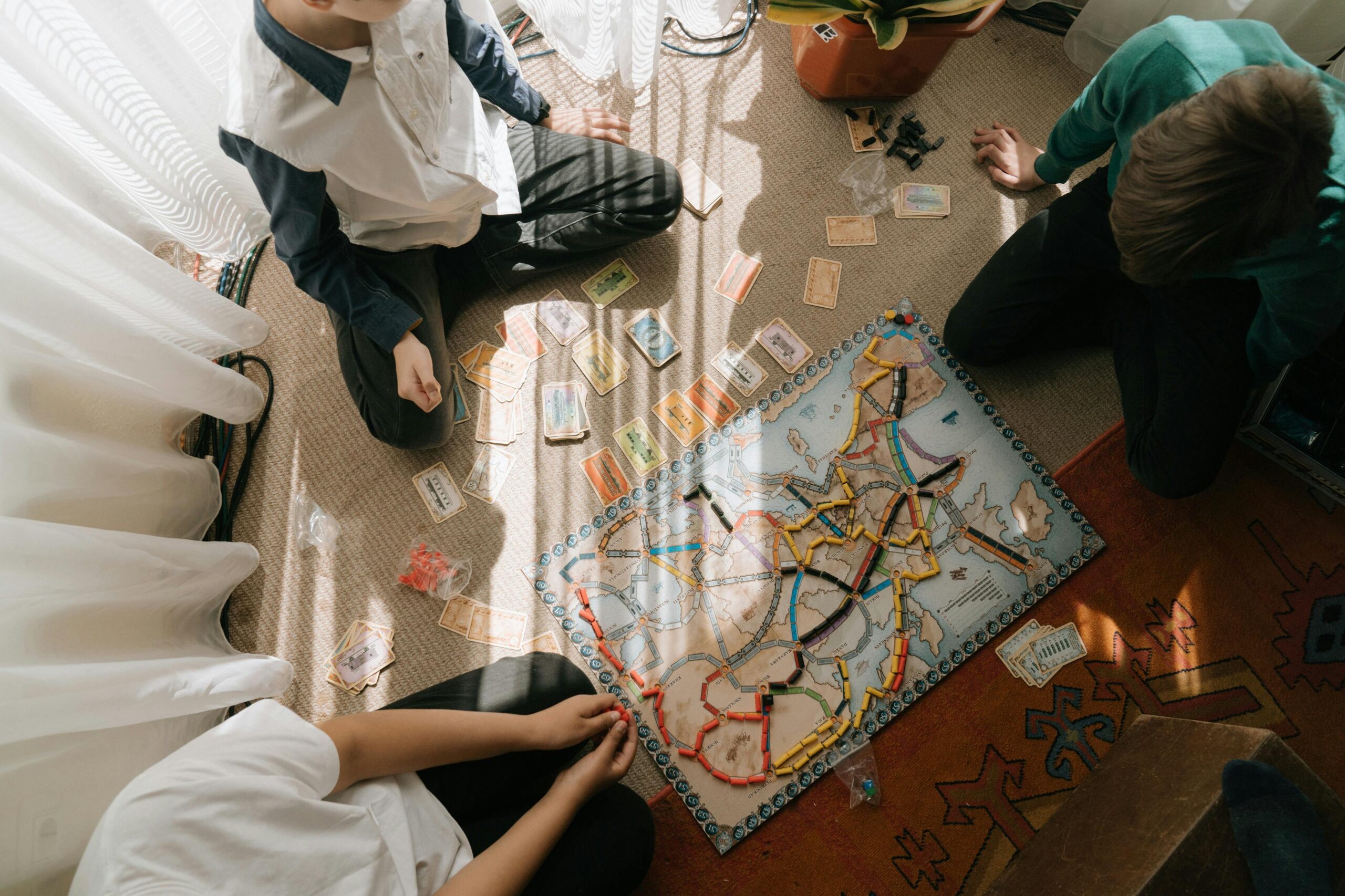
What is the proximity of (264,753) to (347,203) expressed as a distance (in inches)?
32.8

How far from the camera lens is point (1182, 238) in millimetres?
1120

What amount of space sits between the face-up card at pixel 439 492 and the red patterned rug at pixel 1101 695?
69 centimetres

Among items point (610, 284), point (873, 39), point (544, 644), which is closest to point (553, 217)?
point (610, 284)

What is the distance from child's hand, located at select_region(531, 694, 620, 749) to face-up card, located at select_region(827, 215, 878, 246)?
109 cm

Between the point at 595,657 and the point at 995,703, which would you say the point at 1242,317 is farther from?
the point at 595,657

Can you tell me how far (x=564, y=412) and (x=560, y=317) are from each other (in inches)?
8.6

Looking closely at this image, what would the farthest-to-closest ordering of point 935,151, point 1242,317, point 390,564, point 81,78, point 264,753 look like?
point 935,151, point 390,564, point 1242,317, point 81,78, point 264,753

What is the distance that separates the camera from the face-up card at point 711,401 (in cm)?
162

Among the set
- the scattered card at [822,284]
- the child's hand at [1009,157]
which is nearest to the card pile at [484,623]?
the scattered card at [822,284]

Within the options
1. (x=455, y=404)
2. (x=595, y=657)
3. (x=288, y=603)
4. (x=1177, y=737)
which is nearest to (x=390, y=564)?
(x=288, y=603)

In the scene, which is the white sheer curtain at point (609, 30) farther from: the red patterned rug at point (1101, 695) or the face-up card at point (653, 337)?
the red patterned rug at point (1101, 695)

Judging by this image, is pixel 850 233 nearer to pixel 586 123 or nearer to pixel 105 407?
pixel 586 123

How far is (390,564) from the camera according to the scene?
1.53m

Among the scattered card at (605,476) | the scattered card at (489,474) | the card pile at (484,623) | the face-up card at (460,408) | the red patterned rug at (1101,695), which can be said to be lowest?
the red patterned rug at (1101,695)
